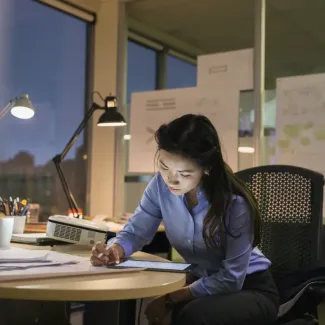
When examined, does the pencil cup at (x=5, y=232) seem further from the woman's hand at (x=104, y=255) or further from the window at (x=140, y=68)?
the window at (x=140, y=68)

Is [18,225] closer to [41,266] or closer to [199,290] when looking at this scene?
[41,266]

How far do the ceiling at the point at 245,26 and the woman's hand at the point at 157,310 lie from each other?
6.72 ft

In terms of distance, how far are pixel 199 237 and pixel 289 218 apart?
15.3 inches

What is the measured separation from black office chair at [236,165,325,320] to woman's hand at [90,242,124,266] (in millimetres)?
543

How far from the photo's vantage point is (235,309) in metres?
1.30

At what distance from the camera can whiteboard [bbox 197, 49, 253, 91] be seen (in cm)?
322

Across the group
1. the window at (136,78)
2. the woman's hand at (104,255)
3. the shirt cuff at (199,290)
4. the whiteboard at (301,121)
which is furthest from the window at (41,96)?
the shirt cuff at (199,290)

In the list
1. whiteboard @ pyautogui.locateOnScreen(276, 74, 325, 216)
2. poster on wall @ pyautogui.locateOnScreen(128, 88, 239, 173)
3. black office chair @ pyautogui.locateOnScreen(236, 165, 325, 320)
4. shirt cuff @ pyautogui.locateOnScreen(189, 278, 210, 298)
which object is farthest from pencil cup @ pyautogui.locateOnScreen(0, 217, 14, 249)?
whiteboard @ pyautogui.locateOnScreen(276, 74, 325, 216)

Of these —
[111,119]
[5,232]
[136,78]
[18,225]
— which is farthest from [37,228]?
[136,78]

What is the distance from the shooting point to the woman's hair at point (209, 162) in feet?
4.57

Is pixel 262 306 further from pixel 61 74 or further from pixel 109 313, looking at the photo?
pixel 61 74

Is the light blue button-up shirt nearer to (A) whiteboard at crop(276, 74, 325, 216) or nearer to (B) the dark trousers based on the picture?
(B) the dark trousers

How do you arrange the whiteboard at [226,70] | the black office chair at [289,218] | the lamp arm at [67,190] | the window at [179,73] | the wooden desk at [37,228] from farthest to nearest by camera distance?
the window at [179,73], the whiteboard at [226,70], the lamp arm at [67,190], the wooden desk at [37,228], the black office chair at [289,218]

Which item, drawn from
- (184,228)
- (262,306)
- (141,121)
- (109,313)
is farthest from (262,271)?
(141,121)
